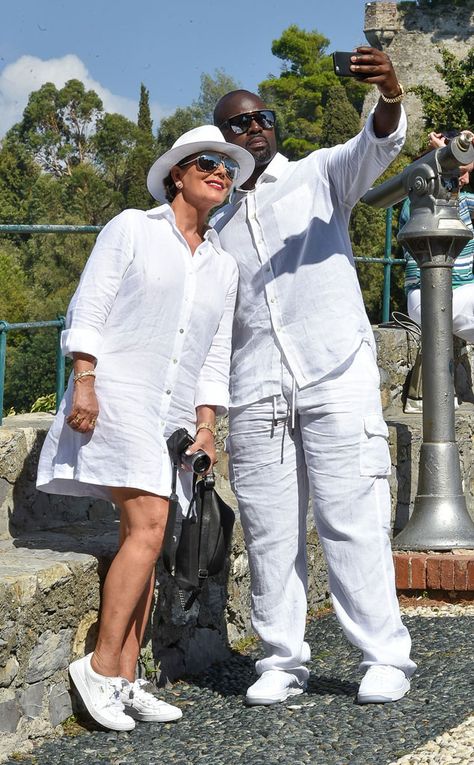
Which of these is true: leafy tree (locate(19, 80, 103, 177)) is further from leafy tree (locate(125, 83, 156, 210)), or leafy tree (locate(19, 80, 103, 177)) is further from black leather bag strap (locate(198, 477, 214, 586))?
black leather bag strap (locate(198, 477, 214, 586))

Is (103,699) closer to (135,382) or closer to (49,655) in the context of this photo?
(49,655)

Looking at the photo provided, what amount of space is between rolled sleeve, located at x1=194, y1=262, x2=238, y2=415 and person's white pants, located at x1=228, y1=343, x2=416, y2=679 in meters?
0.15

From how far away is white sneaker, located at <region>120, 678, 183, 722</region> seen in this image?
3.80 m

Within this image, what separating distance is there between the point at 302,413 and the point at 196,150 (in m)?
0.88

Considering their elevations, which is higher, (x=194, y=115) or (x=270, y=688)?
(x=194, y=115)

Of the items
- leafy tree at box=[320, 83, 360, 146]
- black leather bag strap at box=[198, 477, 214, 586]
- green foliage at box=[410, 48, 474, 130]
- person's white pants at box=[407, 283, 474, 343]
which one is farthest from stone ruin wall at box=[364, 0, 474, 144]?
black leather bag strap at box=[198, 477, 214, 586]

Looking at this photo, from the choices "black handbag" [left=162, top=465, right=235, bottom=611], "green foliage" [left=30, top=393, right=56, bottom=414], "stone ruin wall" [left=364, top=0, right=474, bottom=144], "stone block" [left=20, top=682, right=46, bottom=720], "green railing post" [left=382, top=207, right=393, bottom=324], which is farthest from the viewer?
"stone ruin wall" [left=364, top=0, right=474, bottom=144]

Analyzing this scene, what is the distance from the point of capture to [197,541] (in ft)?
13.0

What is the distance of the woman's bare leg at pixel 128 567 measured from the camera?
3711 millimetres

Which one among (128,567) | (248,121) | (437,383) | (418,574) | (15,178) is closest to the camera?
(128,567)

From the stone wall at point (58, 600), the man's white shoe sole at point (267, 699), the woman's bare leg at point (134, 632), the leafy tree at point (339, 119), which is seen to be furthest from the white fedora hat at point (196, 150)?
the leafy tree at point (339, 119)

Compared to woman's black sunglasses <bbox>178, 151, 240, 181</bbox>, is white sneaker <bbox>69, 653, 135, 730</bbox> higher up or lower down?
lower down

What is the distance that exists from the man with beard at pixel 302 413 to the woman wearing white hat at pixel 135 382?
0.21 m

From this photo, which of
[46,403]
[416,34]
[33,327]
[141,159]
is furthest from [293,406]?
[141,159]
